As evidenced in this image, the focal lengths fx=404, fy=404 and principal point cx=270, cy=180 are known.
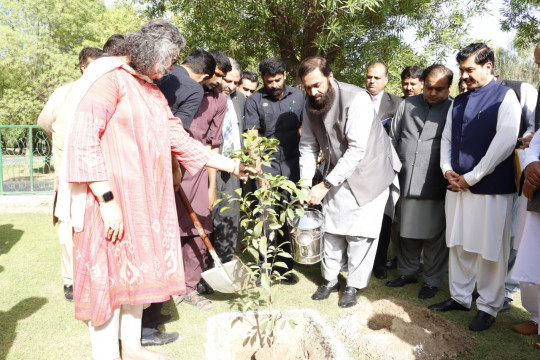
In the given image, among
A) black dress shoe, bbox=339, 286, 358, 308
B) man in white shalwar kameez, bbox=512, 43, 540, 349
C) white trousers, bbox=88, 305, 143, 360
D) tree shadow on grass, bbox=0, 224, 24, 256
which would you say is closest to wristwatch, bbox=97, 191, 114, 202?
white trousers, bbox=88, 305, 143, 360

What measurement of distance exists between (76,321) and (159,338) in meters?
0.84

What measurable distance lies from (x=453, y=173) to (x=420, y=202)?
1.88 feet

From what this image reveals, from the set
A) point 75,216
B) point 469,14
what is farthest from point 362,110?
point 469,14

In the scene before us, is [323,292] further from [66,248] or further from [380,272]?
[66,248]

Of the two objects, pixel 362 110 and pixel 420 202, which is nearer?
pixel 362 110

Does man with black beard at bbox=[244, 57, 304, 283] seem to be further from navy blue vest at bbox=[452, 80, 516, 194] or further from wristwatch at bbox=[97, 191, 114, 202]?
wristwatch at bbox=[97, 191, 114, 202]

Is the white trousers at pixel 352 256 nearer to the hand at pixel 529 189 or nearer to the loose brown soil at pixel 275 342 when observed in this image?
the loose brown soil at pixel 275 342

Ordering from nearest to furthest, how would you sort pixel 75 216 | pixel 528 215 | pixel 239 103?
pixel 75 216 < pixel 528 215 < pixel 239 103

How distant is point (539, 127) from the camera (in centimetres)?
292

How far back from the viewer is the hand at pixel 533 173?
260 centimetres

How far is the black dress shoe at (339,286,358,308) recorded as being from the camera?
370 centimetres

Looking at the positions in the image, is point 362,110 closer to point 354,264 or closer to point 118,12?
point 354,264

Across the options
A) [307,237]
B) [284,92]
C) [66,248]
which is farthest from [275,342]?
[284,92]

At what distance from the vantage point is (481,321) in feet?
10.9
